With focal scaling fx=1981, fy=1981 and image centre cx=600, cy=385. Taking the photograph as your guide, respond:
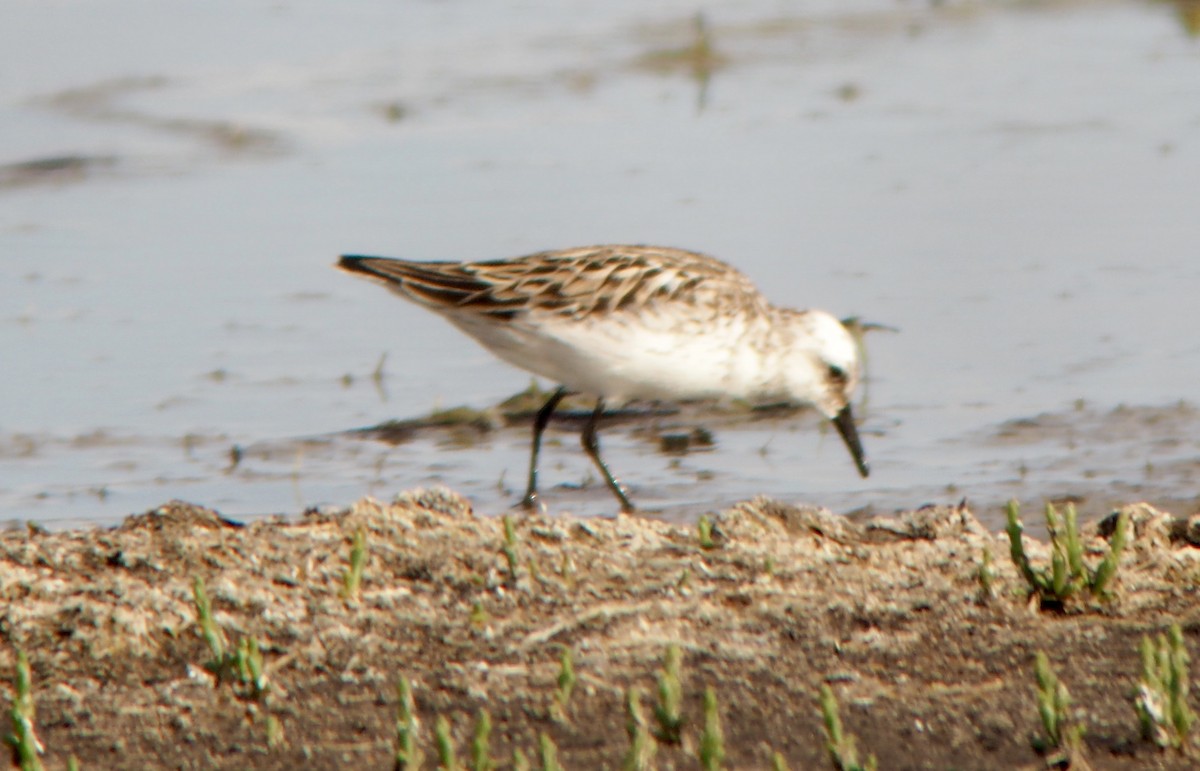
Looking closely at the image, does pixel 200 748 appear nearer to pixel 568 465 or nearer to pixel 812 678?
pixel 812 678

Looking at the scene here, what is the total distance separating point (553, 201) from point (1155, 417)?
13.2 ft

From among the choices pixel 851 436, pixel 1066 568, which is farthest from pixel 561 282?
pixel 1066 568

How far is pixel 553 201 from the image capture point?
35.9 feet

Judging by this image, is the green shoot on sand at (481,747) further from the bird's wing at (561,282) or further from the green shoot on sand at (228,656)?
the bird's wing at (561,282)

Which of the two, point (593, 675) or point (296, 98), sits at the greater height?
point (593, 675)

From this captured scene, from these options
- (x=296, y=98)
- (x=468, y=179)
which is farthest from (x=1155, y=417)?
(x=296, y=98)

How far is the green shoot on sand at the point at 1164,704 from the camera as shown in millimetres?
4012

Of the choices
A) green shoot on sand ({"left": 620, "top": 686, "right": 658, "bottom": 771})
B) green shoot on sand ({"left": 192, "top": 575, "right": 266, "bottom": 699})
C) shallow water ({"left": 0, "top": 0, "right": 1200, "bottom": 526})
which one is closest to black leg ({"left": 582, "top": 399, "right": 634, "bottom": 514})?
shallow water ({"left": 0, "top": 0, "right": 1200, "bottom": 526})

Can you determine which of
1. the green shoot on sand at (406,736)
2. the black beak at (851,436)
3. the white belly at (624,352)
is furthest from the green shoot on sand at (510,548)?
the black beak at (851,436)

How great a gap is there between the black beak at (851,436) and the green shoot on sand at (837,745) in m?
3.64

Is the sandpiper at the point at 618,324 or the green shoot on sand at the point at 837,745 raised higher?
the green shoot on sand at the point at 837,745

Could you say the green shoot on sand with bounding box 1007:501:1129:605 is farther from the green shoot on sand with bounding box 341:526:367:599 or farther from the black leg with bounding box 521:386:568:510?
the black leg with bounding box 521:386:568:510

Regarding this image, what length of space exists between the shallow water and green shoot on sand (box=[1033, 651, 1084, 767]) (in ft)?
10.2

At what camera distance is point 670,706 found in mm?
4129
